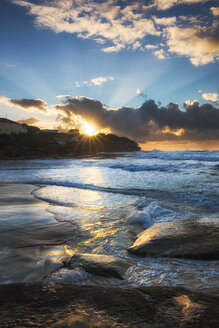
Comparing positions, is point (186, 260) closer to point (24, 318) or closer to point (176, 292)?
point (176, 292)

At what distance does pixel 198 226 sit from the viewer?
303 cm

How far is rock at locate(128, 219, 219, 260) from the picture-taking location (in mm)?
2443

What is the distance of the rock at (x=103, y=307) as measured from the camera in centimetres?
124

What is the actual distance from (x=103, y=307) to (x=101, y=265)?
2.23 ft

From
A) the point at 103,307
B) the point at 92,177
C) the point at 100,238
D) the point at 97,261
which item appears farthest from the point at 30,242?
the point at 92,177

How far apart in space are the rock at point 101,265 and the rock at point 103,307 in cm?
30

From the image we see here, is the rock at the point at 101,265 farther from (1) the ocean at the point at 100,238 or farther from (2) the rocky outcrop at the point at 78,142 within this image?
(2) the rocky outcrop at the point at 78,142

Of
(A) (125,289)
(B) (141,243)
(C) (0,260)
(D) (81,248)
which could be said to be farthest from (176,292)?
(C) (0,260)

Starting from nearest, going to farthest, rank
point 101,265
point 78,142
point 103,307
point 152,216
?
point 103,307 < point 101,265 < point 152,216 < point 78,142

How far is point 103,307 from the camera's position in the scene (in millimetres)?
1434

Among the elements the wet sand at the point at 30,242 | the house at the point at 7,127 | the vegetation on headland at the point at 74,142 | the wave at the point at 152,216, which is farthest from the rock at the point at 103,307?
the house at the point at 7,127

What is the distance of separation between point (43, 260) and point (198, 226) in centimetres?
235

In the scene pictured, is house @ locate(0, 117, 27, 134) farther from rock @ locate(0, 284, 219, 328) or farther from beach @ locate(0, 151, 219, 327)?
rock @ locate(0, 284, 219, 328)

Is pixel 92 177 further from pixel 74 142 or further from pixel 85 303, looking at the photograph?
pixel 74 142
